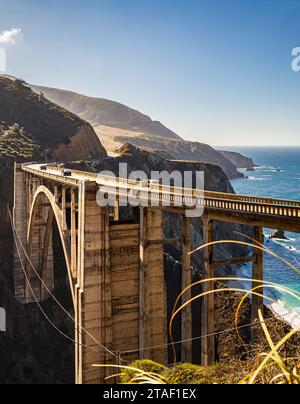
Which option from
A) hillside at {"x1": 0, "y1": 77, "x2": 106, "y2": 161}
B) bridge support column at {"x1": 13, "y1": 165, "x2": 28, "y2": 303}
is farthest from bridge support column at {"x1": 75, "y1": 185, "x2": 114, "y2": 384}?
hillside at {"x1": 0, "y1": 77, "x2": 106, "y2": 161}

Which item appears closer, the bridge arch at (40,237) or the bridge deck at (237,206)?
the bridge deck at (237,206)

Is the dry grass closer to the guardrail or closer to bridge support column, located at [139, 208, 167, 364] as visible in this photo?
the guardrail

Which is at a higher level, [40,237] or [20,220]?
[20,220]

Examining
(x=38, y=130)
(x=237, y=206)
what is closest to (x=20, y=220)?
(x=38, y=130)

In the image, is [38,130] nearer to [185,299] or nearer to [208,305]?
[185,299]

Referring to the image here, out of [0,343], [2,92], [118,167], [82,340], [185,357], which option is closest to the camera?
[185,357]

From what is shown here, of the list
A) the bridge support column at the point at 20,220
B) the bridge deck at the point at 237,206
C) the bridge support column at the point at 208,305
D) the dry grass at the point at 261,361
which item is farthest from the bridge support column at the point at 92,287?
the bridge support column at the point at 20,220

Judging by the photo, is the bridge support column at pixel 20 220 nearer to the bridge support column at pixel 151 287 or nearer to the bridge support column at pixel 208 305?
the bridge support column at pixel 151 287

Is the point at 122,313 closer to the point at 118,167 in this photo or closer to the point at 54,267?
the point at 54,267
